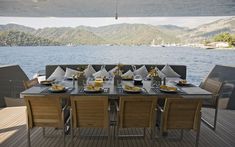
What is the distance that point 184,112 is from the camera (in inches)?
94.2

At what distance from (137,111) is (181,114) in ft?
1.64

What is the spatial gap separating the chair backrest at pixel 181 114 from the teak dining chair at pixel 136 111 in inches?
5.8

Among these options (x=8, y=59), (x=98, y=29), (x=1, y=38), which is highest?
(x=98, y=29)

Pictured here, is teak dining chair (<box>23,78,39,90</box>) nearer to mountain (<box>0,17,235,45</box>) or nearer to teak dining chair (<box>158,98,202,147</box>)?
teak dining chair (<box>158,98,202,147</box>)

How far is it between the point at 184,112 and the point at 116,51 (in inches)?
761

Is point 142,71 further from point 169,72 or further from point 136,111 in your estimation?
point 136,111

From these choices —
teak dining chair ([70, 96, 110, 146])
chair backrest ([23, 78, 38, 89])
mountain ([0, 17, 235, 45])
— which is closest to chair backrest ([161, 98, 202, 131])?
teak dining chair ([70, 96, 110, 146])

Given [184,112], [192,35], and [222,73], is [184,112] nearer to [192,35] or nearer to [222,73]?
[222,73]

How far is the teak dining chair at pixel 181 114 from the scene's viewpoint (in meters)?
2.31

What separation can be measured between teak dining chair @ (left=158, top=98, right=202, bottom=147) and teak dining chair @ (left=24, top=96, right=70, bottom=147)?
117 centimetres

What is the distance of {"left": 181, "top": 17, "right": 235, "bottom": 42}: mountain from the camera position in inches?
561

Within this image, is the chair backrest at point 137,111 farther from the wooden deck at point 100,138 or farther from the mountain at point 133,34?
the mountain at point 133,34

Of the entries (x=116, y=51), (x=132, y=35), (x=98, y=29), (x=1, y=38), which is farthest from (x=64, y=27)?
(x=1, y=38)

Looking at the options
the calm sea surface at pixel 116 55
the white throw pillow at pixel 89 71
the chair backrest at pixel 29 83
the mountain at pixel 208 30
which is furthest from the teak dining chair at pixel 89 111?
the calm sea surface at pixel 116 55
